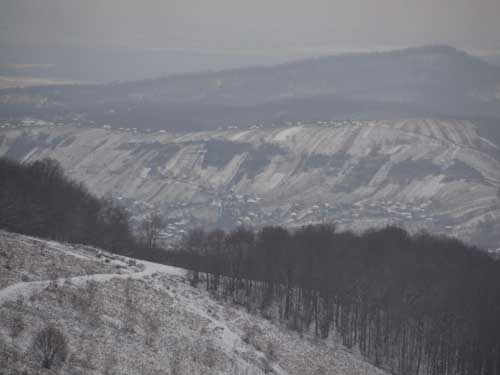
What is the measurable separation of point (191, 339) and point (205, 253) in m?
37.1

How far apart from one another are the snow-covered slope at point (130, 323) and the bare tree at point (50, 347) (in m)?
0.64

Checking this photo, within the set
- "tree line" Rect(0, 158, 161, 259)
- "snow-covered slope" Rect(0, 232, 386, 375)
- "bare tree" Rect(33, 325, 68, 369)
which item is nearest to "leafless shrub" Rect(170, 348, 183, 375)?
"snow-covered slope" Rect(0, 232, 386, 375)

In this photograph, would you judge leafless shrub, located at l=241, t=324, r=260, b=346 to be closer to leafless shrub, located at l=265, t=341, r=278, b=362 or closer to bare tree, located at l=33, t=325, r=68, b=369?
leafless shrub, located at l=265, t=341, r=278, b=362

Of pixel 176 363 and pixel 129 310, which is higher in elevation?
pixel 129 310

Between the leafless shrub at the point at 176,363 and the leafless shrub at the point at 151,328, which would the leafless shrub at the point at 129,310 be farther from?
the leafless shrub at the point at 176,363

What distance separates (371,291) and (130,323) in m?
43.1

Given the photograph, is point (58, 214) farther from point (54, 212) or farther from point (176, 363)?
point (176, 363)

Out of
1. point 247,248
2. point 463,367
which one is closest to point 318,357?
point 463,367

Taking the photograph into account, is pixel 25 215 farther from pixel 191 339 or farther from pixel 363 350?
pixel 363 350

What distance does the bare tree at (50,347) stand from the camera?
52281mm

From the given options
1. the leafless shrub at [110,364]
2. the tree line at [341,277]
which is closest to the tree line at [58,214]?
the tree line at [341,277]

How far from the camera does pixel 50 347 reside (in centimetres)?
5275

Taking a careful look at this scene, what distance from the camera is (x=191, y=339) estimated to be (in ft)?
227

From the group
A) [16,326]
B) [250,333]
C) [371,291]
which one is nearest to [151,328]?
[250,333]
